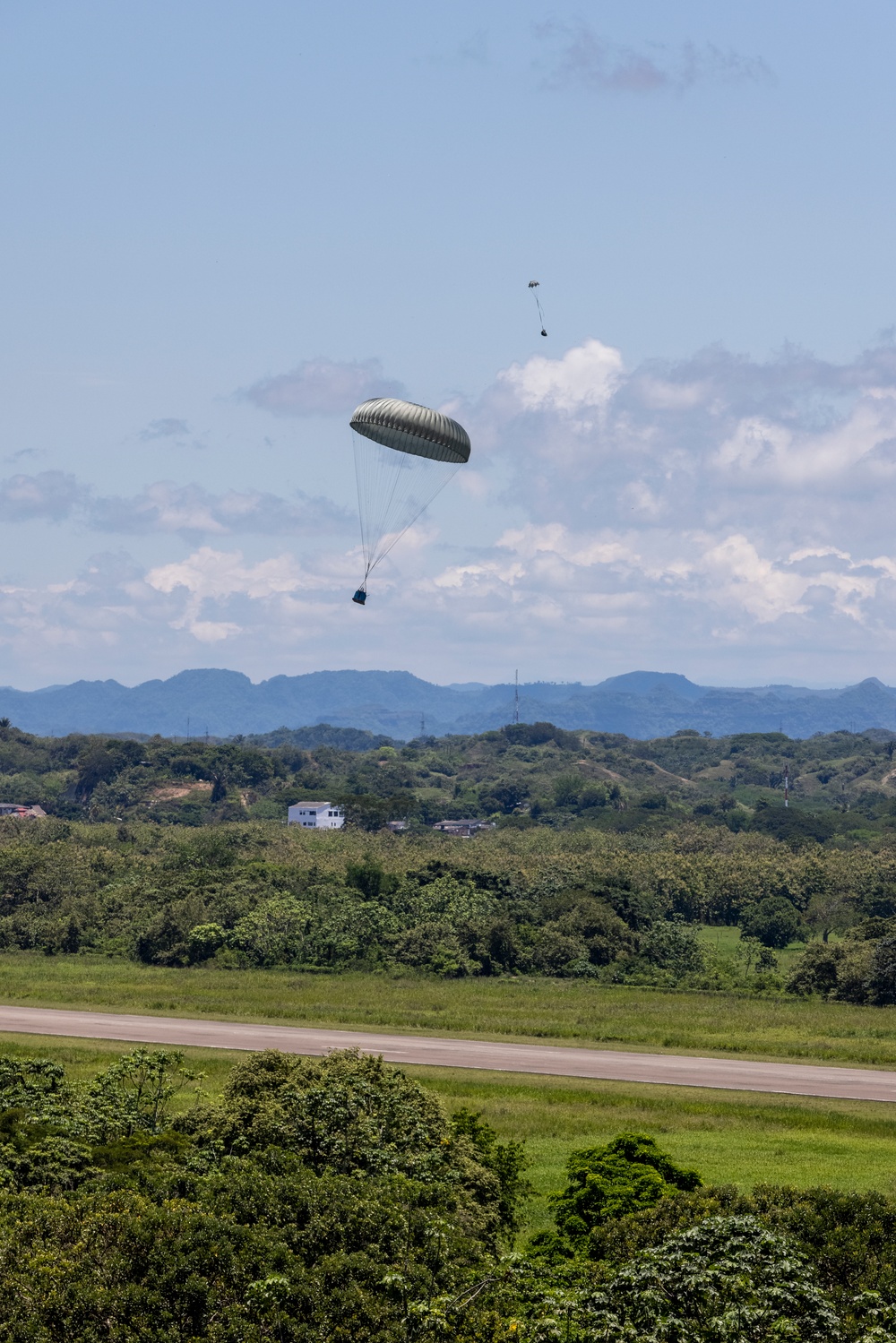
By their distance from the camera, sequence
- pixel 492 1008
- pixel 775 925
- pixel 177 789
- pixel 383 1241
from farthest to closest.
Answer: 1. pixel 177 789
2. pixel 775 925
3. pixel 492 1008
4. pixel 383 1241

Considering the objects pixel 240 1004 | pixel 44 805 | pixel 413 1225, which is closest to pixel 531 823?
pixel 44 805

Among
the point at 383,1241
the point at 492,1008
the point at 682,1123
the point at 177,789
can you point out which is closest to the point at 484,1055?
the point at 682,1123

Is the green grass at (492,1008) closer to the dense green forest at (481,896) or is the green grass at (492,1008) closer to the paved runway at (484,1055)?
the paved runway at (484,1055)

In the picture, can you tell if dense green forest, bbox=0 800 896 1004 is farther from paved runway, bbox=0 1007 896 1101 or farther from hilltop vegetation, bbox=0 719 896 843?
hilltop vegetation, bbox=0 719 896 843

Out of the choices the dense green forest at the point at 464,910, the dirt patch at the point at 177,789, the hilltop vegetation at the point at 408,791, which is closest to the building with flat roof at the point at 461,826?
the hilltop vegetation at the point at 408,791

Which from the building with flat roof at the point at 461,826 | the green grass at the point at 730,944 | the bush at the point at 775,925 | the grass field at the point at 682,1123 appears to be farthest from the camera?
the building with flat roof at the point at 461,826

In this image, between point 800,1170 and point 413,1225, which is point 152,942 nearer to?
point 800,1170

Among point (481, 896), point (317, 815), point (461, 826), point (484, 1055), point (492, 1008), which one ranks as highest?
point (317, 815)

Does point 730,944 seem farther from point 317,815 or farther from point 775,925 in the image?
point 317,815

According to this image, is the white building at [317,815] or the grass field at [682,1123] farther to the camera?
the white building at [317,815]
